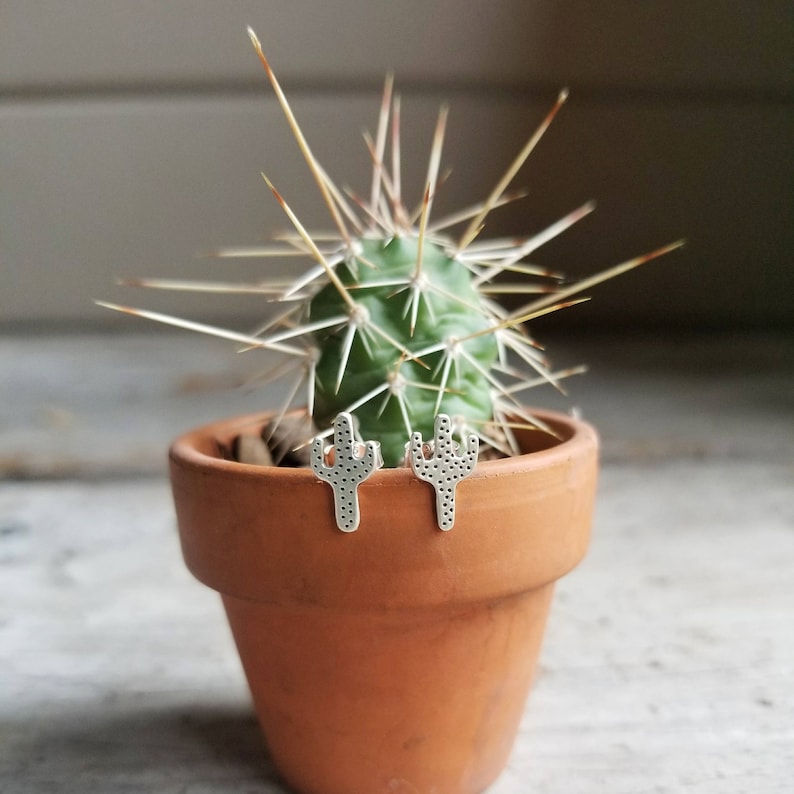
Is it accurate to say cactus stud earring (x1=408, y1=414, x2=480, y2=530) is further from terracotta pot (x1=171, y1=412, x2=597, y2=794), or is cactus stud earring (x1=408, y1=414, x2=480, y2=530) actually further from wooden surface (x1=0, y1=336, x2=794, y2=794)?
wooden surface (x1=0, y1=336, x2=794, y2=794)

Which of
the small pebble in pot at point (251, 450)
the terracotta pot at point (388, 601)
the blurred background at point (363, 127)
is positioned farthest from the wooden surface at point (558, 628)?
the blurred background at point (363, 127)

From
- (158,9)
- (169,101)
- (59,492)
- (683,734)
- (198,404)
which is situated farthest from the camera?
(198,404)

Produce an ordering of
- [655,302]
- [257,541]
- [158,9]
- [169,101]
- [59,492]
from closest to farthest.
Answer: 1. [257,541]
2. [59,492]
3. [158,9]
4. [169,101]
5. [655,302]

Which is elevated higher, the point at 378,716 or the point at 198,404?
the point at 378,716

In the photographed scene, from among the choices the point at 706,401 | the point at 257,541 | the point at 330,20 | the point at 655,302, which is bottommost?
the point at 706,401

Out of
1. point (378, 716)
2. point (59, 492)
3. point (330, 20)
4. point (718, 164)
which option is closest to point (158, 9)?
point (330, 20)

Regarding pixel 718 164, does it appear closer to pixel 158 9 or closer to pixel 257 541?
pixel 158 9

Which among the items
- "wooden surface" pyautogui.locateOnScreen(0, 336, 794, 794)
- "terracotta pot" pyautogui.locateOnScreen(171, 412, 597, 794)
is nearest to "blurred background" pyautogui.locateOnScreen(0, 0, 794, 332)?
"wooden surface" pyautogui.locateOnScreen(0, 336, 794, 794)

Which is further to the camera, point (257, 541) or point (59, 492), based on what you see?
point (59, 492)
